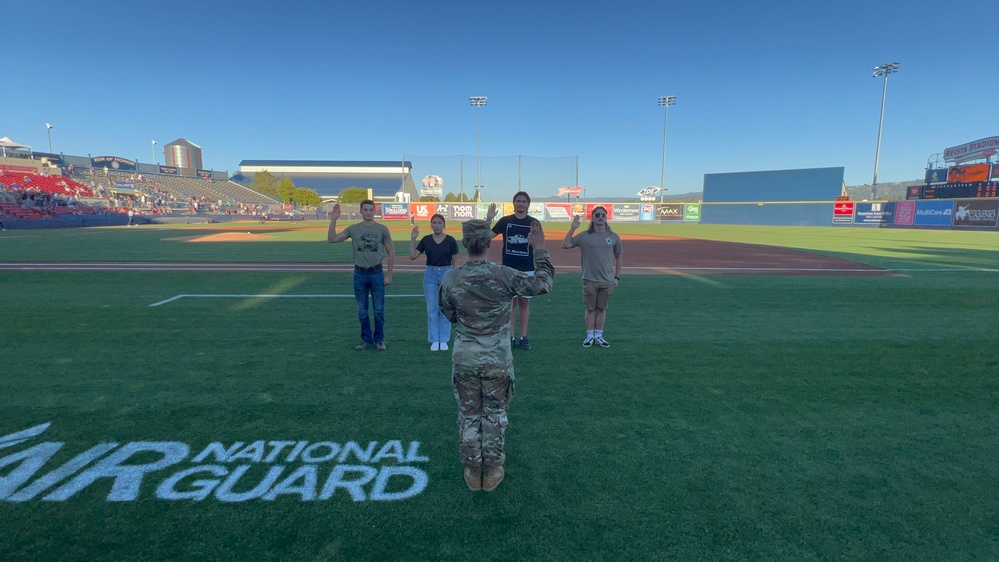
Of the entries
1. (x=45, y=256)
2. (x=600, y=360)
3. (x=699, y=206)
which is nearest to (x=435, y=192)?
(x=699, y=206)

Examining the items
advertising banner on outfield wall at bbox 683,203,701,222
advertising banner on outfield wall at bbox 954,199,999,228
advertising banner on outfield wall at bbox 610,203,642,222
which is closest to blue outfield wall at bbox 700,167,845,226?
advertising banner on outfield wall at bbox 683,203,701,222

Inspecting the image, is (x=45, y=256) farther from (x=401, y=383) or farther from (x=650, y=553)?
(x=650, y=553)

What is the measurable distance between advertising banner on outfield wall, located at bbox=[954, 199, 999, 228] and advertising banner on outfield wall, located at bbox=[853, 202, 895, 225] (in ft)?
14.4

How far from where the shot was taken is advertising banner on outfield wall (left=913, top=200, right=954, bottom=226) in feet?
127

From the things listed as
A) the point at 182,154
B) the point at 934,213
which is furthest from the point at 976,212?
the point at 182,154

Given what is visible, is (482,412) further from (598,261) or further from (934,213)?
(934,213)

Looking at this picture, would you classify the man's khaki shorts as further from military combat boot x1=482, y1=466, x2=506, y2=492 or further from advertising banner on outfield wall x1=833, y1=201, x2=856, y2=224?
advertising banner on outfield wall x1=833, y1=201, x2=856, y2=224

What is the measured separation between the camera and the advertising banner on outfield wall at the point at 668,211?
180ft

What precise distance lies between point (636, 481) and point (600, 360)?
9.17 ft

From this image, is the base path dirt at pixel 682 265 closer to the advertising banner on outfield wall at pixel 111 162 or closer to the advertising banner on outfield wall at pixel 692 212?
the advertising banner on outfield wall at pixel 692 212

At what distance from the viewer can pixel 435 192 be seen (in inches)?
2835

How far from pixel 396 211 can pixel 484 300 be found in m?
56.5

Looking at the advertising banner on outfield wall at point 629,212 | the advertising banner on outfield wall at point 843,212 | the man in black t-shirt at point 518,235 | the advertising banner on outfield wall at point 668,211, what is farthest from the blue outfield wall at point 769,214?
the man in black t-shirt at point 518,235

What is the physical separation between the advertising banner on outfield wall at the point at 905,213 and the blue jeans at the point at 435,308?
1945 inches
